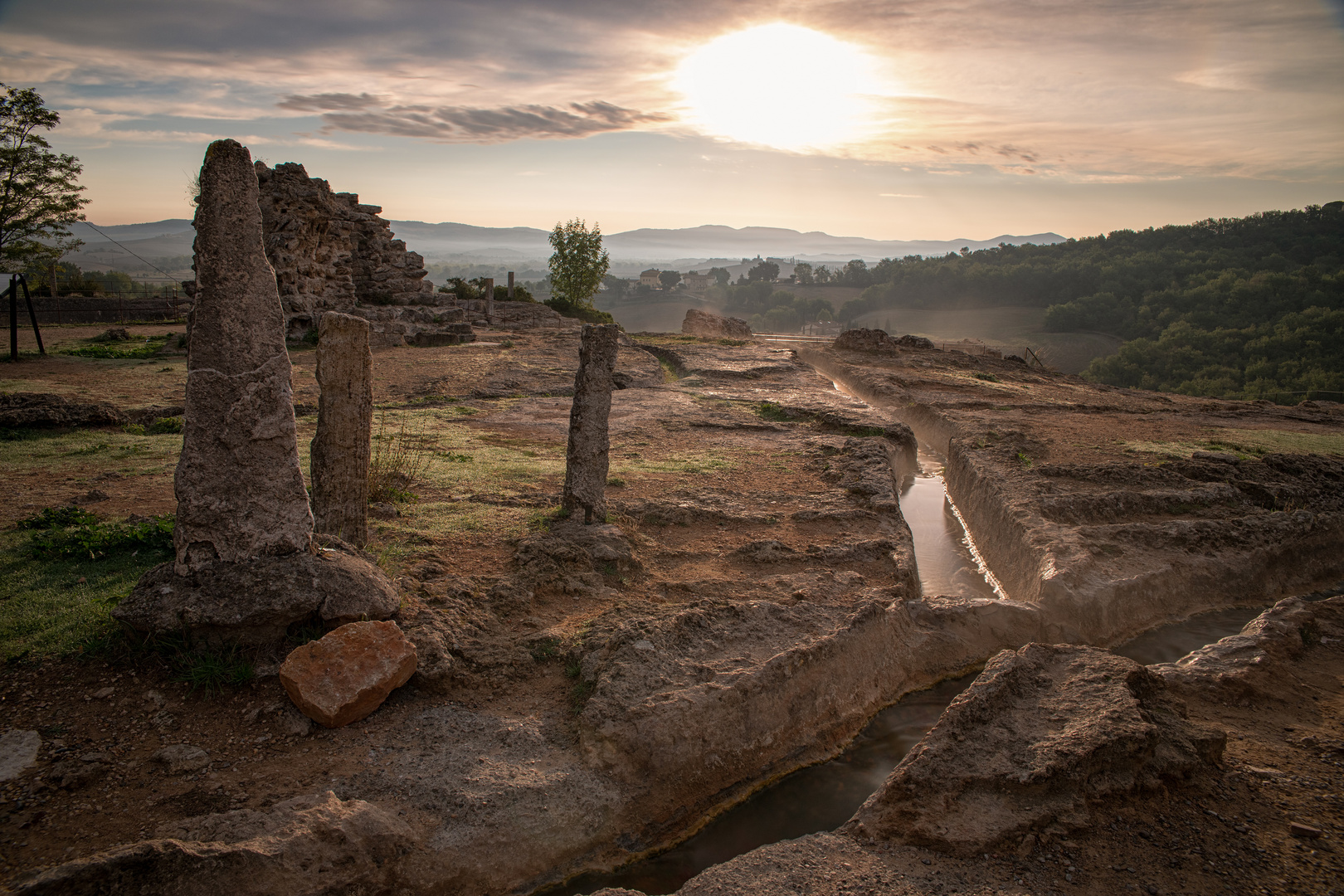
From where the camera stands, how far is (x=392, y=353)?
19.2 meters

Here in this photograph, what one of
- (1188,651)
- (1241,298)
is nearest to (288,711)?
(1188,651)

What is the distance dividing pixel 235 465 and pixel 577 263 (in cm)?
3685

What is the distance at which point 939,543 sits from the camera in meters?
10.4

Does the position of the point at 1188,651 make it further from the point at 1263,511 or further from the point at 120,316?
the point at 120,316

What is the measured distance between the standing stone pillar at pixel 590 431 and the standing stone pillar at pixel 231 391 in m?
2.94

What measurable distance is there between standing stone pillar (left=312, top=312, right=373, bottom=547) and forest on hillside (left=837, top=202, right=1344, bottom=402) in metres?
27.9

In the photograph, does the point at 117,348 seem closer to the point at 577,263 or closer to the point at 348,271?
the point at 348,271

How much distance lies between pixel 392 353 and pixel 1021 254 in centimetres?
7473

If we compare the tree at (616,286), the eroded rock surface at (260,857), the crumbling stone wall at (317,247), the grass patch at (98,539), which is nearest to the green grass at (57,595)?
the grass patch at (98,539)

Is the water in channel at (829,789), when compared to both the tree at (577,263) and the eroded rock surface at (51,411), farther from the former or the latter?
the tree at (577,263)

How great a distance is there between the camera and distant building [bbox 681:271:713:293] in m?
112

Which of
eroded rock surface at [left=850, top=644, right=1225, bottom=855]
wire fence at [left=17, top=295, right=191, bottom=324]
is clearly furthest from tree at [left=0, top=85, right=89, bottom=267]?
eroded rock surface at [left=850, top=644, right=1225, bottom=855]

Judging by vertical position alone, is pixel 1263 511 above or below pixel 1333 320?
below

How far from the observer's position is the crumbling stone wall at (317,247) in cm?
1997
